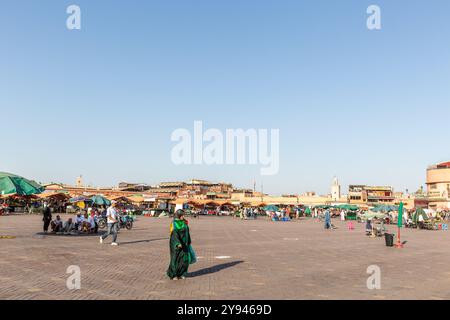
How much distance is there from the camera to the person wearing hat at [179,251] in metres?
9.44

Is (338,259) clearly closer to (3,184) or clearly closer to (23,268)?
(23,268)

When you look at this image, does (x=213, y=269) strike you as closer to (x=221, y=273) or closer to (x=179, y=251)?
(x=221, y=273)

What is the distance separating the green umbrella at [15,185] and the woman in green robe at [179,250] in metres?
7.35

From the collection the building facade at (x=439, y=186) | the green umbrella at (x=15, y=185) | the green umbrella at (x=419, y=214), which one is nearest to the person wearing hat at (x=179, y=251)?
the green umbrella at (x=15, y=185)

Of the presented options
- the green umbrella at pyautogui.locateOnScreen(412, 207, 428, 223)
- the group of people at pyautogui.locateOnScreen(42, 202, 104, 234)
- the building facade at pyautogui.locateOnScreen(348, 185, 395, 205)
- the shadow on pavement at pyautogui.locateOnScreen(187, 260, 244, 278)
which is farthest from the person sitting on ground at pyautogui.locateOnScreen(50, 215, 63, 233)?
the building facade at pyautogui.locateOnScreen(348, 185, 395, 205)

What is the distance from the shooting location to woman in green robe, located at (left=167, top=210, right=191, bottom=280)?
944cm

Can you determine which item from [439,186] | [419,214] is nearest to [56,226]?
[419,214]

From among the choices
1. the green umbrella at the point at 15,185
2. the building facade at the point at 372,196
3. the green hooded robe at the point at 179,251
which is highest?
the green umbrella at the point at 15,185

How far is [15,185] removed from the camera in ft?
47.7

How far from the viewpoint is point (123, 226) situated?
1101 inches

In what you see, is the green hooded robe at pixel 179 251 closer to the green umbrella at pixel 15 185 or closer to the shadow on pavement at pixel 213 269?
the shadow on pavement at pixel 213 269

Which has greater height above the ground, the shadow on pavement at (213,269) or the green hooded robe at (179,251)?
the green hooded robe at (179,251)
